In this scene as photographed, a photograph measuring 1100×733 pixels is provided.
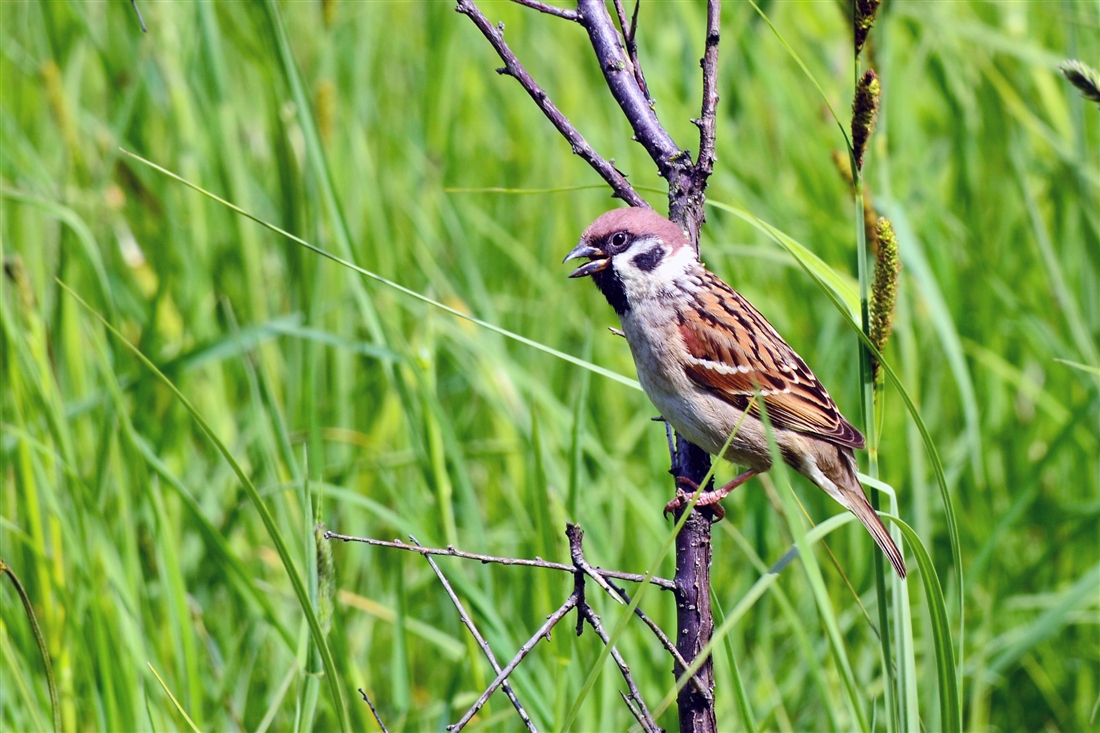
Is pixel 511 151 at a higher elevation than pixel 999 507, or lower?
higher

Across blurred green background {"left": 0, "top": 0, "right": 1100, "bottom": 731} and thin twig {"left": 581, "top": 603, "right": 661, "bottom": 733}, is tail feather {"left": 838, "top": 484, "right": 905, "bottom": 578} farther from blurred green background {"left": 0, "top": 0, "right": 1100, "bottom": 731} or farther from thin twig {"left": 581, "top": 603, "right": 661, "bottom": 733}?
thin twig {"left": 581, "top": 603, "right": 661, "bottom": 733}

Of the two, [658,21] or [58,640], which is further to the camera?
[658,21]

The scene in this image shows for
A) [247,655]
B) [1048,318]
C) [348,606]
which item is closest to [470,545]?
[348,606]

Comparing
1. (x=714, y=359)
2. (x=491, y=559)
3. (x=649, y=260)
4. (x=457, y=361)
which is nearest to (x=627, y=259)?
(x=649, y=260)

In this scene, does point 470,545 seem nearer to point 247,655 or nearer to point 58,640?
point 247,655

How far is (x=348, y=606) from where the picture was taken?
3205 mm

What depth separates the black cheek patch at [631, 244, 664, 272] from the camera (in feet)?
8.79

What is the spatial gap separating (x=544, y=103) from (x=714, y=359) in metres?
1.01

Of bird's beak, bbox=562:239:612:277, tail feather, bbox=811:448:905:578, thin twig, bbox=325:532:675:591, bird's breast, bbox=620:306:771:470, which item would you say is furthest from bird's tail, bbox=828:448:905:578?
thin twig, bbox=325:532:675:591

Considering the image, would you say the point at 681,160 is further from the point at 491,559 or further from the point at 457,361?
the point at 457,361

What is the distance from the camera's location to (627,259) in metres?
2.71

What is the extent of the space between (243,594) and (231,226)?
5.49 ft

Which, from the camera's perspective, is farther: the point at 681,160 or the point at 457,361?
the point at 457,361

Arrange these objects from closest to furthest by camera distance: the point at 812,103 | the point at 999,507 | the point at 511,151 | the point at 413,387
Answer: the point at 413,387 < the point at 999,507 < the point at 812,103 < the point at 511,151
